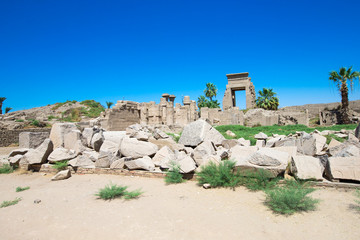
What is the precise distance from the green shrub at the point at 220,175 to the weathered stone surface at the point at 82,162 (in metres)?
3.82

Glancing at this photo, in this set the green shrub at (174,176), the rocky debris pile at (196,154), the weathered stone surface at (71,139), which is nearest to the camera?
the rocky debris pile at (196,154)

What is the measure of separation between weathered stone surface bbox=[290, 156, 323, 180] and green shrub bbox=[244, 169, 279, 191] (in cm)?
49

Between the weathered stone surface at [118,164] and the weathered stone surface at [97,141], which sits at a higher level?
the weathered stone surface at [97,141]

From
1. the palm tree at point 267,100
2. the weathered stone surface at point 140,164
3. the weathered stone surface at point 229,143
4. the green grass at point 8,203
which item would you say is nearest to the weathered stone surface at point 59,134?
the weathered stone surface at point 140,164

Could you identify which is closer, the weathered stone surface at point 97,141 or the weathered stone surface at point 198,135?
the weathered stone surface at point 198,135

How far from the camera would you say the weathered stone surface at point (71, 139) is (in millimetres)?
8062

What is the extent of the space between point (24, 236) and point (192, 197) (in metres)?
2.87

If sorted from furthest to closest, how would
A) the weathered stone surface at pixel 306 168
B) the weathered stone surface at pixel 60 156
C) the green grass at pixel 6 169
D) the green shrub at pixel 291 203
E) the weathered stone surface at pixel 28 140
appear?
the weathered stone surface at pixel 28 140 → the green grass at pixel 6 169 → the weathered stone surface at pixel 60 156 → the weathered stone surface at pixel 306 168 → the green shrub at pixel 291 203

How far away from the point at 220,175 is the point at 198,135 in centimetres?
261

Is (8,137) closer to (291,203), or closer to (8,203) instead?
(8,203)

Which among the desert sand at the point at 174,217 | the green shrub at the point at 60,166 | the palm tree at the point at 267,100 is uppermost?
the palm tree at the point at 267,100

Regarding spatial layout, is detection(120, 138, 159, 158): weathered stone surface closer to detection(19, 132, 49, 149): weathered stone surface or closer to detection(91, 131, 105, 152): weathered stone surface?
detection(91, 131, 105, 152): weathered stone surface

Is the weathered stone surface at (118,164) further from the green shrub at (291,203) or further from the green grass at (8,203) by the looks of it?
the green shrub at (291,203)

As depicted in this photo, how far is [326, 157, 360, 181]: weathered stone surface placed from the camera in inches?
170
